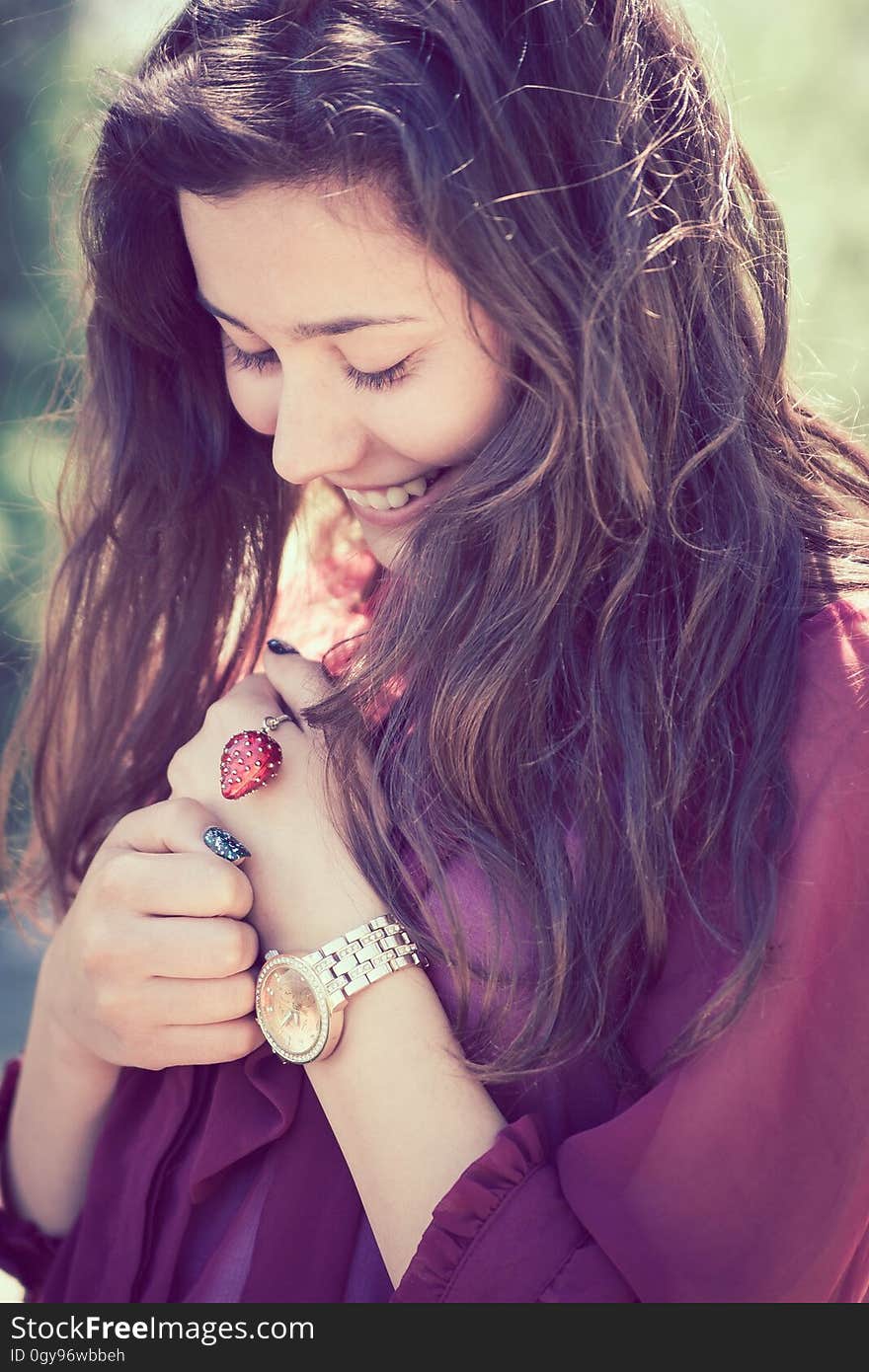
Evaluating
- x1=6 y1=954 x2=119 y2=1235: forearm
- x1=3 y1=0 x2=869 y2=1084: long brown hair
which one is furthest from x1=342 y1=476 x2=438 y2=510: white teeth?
x1=6 y1=954 x2=119 y2=1235: forearm

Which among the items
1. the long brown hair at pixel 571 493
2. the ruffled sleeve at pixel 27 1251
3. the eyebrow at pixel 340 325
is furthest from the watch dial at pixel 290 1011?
the eyebrow at pixel 340 325

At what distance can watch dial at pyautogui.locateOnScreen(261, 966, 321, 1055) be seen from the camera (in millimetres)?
1354

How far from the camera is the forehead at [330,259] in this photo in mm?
1352

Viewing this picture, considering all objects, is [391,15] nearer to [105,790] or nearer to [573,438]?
[573,438]

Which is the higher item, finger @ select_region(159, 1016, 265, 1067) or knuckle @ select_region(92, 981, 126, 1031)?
knuckle @ select_region(92, 981, 126, 1031)

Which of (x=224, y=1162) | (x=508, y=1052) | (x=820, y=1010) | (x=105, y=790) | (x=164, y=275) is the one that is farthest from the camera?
(x=105, y=790)

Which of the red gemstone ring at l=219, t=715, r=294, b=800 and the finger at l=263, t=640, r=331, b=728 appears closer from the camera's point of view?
the red gemstone ring at l=219, t=715, r=294, b=800

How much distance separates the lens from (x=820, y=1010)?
1.21 m

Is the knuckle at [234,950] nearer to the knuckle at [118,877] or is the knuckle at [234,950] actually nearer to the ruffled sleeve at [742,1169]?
the knuckle at [118,877]

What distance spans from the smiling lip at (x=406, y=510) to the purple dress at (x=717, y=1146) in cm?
48

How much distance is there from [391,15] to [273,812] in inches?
37.2

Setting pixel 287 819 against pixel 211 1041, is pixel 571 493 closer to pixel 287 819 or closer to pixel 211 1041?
pixel 287 819

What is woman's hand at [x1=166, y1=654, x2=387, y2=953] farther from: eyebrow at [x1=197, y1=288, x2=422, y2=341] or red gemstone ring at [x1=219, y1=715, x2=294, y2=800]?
eyebrow at [x1=197, y1=288, x2=422, y2=341]

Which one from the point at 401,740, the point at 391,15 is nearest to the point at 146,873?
Result: the point at 401,740
